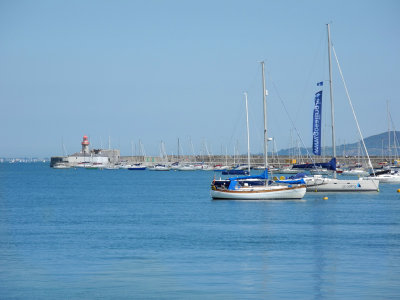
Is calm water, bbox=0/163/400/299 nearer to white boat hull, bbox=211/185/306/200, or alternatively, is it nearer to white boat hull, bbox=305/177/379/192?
white boat hull, bbox=211/185/306/200


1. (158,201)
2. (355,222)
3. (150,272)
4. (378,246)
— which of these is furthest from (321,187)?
(150,272)

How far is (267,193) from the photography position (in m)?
59.0

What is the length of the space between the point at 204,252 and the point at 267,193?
2773 cm

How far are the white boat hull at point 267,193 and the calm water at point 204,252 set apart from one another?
2.05 m

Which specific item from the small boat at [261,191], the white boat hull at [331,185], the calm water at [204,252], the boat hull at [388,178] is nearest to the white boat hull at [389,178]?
the boat hull at [388,178]

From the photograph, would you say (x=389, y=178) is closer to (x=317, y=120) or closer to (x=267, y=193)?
(x=317, y=120)

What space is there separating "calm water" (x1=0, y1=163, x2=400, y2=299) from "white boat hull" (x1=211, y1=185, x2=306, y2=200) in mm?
2051

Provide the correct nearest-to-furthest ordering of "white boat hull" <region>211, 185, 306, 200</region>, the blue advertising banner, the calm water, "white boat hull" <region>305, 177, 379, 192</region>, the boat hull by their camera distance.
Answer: the calm water
"white boat hull" <region>211, 185, 306, 200</region>
"white boat hull" <region>305, 177, 379, 192</region>
the blue advertising banner
the boat hull

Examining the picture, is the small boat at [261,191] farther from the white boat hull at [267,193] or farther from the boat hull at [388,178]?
the boat hull at [388,178]

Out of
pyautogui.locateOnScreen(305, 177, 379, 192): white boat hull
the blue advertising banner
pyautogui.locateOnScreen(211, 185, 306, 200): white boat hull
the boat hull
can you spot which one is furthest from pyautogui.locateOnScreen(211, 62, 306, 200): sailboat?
the boat hull

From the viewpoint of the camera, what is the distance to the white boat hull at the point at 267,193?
58.9 m

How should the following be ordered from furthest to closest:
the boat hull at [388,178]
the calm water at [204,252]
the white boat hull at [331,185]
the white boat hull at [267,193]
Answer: the boat hull at [388,178] < the white boat hull at [331,185] < the white boat hull at [267,193] < the calm water at [204,252]

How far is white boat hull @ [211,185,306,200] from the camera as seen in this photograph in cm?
5894

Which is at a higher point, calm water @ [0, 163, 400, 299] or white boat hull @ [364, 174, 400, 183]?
white boat hull @ [364, 174, 400, 183]
